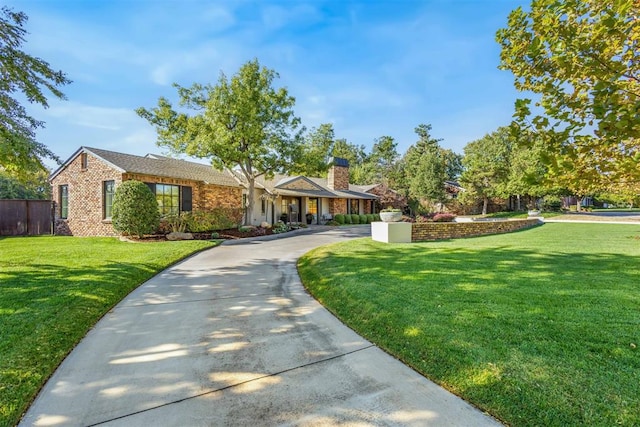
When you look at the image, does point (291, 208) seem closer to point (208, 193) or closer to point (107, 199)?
point (208, 193)

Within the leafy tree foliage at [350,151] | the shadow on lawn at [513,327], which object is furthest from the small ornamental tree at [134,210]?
the leafy tree foliage at [350,151]

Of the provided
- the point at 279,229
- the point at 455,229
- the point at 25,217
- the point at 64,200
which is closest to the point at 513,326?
the point at 455,229

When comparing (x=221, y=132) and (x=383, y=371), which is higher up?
(x=221, y=132)

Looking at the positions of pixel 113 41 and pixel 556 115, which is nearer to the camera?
pixel 556 115

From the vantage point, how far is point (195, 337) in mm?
3770

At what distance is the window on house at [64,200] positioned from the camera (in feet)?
54.1

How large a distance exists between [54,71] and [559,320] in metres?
10.4

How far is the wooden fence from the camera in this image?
16.3 metres

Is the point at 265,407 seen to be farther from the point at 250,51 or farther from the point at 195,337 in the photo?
the point at 250,51

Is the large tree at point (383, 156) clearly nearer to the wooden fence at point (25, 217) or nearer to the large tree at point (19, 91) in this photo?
the wooden fence at point (25, 217)

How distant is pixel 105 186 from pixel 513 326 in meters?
16.9

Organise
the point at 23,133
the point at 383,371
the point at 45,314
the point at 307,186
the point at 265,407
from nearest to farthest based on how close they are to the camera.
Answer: the point at 265,407, the point at 383,371, the point at 45,314, the point at 23,133, the point at 307,186

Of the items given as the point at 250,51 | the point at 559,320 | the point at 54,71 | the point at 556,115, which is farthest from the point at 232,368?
the point at 250,51

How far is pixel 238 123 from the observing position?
1516cm
